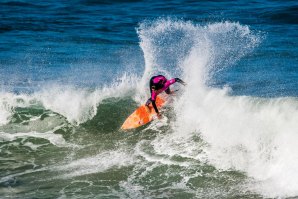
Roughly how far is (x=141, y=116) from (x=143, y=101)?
1571 mm

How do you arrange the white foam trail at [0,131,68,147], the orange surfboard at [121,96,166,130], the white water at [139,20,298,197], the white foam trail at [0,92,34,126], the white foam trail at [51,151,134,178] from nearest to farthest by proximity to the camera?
1. the white water at [139,20,298,197]
2. the white foam trail at [51,151,134,178]
3. the white foam trail at [0,131,68,147]
4. the orange surfboard at [121,96,166,130]
5. the white foam trail at [0,92,34,126]

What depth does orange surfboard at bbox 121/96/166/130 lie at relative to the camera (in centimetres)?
1515

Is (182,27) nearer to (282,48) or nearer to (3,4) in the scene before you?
(282,48)

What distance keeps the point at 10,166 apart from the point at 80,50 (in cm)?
1364

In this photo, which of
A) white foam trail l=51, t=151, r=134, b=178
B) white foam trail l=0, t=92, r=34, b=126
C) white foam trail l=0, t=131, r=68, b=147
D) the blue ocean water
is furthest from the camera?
white foam trail l=0, t=92, r=34, b=126

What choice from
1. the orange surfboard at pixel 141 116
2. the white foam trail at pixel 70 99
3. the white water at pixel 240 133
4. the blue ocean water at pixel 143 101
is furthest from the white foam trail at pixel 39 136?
the white water at pixel 240 133

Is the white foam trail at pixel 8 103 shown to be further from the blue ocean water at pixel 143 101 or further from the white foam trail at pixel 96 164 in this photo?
the white foam trail at pixel 96 164

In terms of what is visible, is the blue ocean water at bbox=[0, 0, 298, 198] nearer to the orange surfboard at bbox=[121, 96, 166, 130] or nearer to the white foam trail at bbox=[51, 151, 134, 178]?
the white foam trail at bbox=[51, 151, 134, 178]

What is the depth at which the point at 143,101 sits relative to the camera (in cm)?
1688

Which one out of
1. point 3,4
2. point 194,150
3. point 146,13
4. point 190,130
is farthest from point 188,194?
point 3,4

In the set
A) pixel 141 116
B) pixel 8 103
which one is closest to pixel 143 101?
pixel 141 116

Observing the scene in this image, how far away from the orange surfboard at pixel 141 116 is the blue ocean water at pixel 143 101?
0.30 meters

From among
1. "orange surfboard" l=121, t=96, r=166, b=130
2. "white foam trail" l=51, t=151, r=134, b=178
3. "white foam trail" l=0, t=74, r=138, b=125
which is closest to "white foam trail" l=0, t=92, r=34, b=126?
"white foam trail" l=0, t=74, r=138, b=125

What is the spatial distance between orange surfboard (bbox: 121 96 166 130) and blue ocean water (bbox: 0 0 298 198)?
0.98 ft
